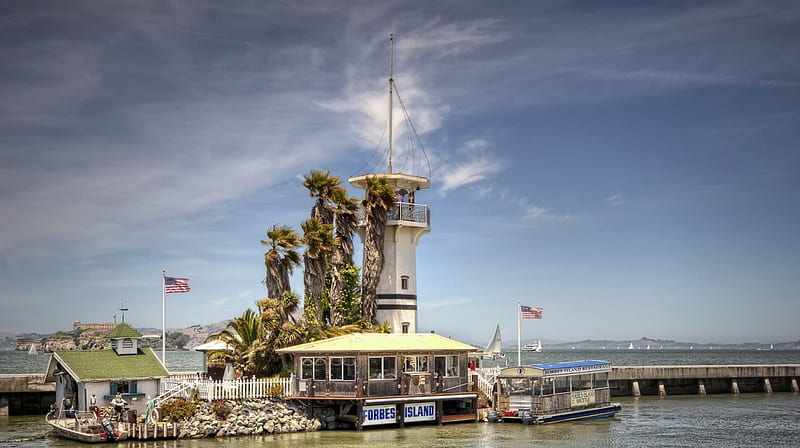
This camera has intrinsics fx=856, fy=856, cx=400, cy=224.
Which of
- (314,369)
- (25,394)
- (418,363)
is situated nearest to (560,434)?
(418,363)

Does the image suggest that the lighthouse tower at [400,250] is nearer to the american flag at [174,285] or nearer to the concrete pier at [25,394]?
the american flag at [174,285]

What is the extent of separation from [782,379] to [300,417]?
39.6 meters

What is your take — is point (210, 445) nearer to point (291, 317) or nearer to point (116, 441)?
point (116, 441)

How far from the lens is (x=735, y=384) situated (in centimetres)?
5966

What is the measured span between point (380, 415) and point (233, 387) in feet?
21.2

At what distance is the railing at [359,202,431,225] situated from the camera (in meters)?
48.2

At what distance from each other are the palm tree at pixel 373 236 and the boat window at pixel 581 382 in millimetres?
11411

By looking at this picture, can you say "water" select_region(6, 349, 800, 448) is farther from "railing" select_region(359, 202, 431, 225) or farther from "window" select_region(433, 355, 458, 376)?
"railing" select_region(359, 202, 431, 225)

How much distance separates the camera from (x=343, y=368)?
122ft

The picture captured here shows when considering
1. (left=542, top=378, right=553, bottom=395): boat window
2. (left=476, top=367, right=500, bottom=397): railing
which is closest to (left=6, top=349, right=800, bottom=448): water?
(left=542, top=378, right=553, bottom=395): boat window

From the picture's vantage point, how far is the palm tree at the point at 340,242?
46281 mm

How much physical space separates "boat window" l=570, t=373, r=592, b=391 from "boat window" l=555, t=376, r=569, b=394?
1.65 feet

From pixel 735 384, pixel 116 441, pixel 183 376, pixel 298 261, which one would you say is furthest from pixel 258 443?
pixel 735 384

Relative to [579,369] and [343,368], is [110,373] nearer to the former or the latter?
[343,368]
